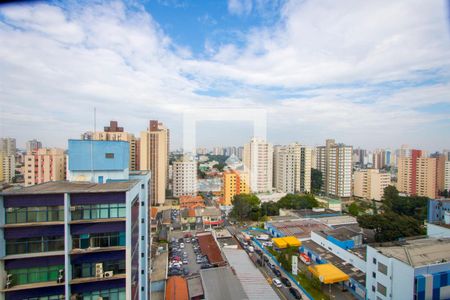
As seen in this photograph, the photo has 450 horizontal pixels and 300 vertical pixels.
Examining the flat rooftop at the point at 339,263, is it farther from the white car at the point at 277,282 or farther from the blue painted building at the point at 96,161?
the blue painted building at the point at 96,161

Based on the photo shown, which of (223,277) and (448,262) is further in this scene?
(223,277)

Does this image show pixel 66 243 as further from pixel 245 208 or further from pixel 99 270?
pixel 245 208

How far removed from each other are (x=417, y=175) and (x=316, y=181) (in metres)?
4.03

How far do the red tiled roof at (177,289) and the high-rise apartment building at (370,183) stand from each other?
1018 cm

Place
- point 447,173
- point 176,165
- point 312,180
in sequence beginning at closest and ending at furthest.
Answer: point 447,173 < point 176,165 < point 312,180

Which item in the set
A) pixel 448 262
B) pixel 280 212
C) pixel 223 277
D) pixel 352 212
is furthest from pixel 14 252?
pixel 352 212

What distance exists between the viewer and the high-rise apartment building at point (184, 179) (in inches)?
435

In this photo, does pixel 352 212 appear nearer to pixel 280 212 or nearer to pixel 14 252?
pixel 280 212

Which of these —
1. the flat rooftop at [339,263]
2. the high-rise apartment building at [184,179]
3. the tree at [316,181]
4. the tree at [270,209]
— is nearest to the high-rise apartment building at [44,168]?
the high-rise apartment building at [184,179]

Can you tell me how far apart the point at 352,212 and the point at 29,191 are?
29.8 feet

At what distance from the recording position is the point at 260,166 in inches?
383

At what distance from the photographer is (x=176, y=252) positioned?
5516 mm

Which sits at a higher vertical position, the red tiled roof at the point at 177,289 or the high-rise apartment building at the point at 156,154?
the high-rise apartment building at the point at 156,154

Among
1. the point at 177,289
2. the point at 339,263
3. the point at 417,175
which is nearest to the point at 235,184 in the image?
the point at 339,263
